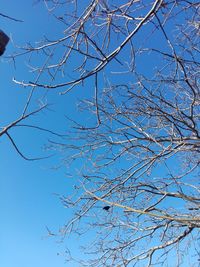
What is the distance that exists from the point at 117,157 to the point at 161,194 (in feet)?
2.99

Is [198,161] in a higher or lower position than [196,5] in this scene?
higher

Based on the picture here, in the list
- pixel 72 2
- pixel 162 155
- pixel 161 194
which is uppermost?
pixel 162 155

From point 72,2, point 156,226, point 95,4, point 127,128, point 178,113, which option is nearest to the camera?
point 95,4

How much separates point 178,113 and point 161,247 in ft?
7.33

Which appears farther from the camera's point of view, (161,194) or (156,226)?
(156,226)

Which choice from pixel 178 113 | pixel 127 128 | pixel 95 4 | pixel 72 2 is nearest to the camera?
pixel 95 4

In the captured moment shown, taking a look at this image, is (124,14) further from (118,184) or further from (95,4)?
(118,184)

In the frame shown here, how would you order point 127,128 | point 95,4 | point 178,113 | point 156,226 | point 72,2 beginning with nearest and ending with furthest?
point 95,4 → point 72,2 → point 178,113 → point 127,128 → point 156,226

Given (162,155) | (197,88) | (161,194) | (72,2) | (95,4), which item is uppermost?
(197,88)

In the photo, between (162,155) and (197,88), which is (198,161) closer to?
(162,155)

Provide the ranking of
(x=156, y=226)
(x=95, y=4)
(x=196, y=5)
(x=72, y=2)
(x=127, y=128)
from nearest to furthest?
1. (x=95, y=4)
2. (x=72, y=2)
3. (x=196, y=5)
4. (x=127, y=128)
5. (x=156, y=226)

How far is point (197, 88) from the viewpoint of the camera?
19.4 ft

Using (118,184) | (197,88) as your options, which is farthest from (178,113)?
(118,184)

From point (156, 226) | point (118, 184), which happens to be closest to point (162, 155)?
point (118, 184)
